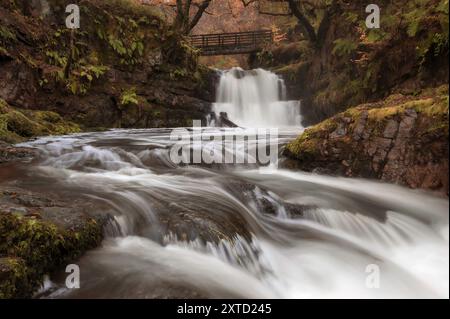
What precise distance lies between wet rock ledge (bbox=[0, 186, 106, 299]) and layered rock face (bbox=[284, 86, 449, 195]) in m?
3.92

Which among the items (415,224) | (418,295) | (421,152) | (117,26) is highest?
(117,26)

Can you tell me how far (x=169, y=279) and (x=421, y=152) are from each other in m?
3.71

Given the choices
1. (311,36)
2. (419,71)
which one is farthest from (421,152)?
(311,36)

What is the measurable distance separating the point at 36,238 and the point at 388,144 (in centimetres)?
464

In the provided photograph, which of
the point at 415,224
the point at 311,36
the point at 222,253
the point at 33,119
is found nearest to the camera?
the point at 222,253

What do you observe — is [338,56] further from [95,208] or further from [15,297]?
[15,297]

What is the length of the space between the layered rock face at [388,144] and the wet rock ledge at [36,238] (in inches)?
154

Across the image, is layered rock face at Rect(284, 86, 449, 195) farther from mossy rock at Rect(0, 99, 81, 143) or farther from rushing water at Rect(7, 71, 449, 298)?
mossy rock at Rect(0, 99, 81, 143)

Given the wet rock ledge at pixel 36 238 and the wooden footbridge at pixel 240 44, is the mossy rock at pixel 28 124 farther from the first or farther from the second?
the wooden footbridge at pixel 240 44

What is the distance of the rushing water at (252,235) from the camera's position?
283 centimetres

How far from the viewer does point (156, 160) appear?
6613 mm

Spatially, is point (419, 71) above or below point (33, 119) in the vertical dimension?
above

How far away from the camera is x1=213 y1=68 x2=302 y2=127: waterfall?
1423cm

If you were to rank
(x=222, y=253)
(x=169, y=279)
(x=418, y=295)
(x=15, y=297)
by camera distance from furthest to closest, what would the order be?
(x=222, y=253) → (x=418, y=295) → (x=169, y=279) → (x=15, y=297)
